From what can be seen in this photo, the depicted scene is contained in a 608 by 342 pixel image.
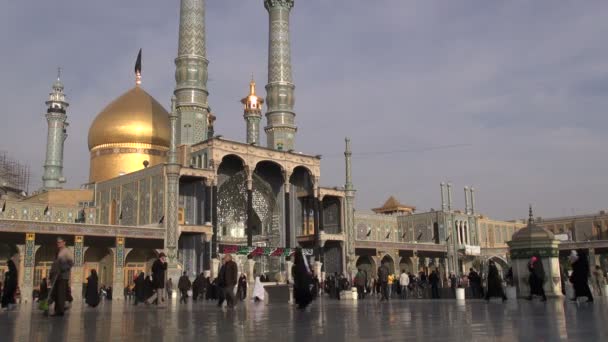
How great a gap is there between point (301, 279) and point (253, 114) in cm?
3330

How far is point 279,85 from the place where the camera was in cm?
3934

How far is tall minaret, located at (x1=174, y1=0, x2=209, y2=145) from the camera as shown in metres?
34.5

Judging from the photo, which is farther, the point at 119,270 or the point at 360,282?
the point at 119,270

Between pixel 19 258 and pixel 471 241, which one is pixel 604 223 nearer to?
pixel 471 241

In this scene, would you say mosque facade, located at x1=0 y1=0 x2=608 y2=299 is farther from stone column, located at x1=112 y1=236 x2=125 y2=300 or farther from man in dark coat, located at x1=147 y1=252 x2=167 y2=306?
man in dark coat, located at x1=147 y1=252 x2=167 y2=306

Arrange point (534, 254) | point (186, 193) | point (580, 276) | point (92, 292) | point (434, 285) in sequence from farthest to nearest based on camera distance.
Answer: point (186, 193) < point (434, 285) < point (534, 254) < point (92, 292) < point (580, 276)

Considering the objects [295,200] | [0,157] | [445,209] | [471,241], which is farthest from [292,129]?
[0,157]

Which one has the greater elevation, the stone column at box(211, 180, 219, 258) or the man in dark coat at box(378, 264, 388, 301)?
the stone column at box(211, 180, 219, 258)

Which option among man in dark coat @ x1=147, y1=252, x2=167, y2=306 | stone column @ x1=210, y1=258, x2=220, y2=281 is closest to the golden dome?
stone column @ x1=210, y1=258, x2=220, y2=281

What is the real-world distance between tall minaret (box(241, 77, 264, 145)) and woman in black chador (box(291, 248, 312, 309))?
3197cm

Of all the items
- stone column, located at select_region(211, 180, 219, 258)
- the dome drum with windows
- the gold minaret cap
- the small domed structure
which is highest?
the gold minaret cap

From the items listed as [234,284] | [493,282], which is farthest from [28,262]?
[493,282]

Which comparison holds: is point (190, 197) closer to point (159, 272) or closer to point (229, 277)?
point (159, 272)

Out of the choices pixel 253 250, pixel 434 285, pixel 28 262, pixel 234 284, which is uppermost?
pixel 253 250
